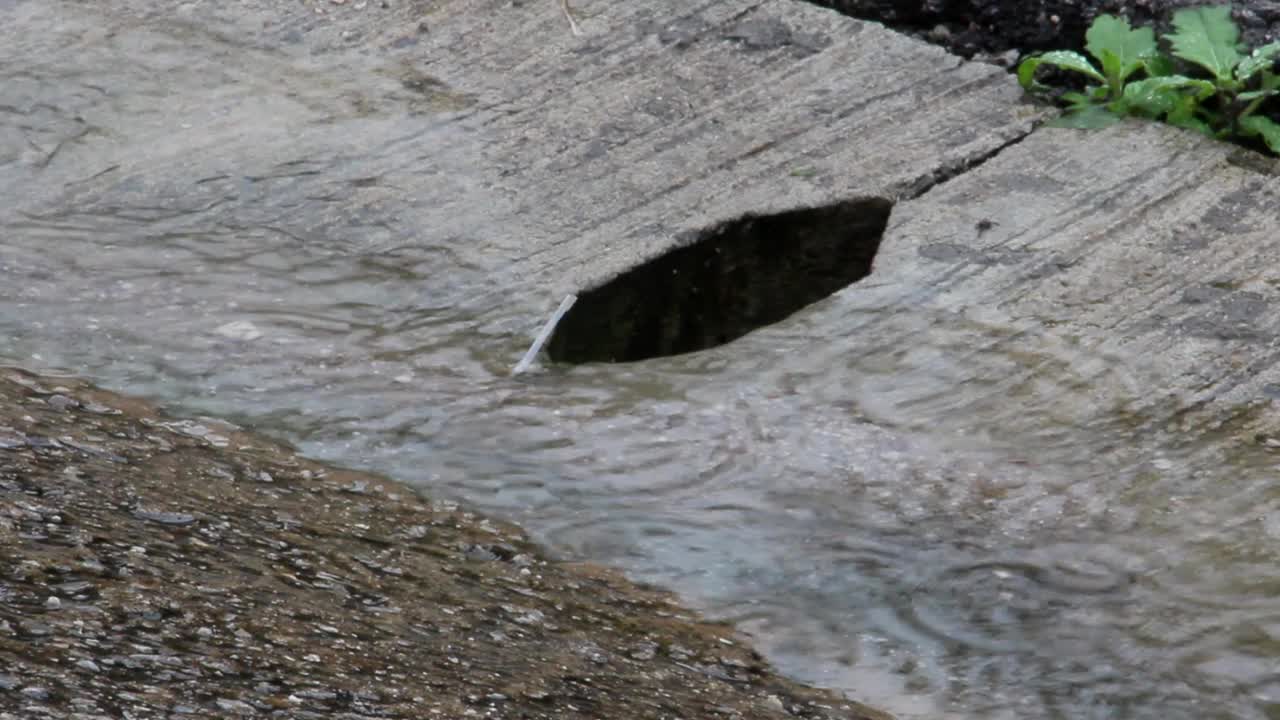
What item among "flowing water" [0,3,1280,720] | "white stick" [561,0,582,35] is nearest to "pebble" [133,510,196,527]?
"flowing water" [0,3,1280,720]

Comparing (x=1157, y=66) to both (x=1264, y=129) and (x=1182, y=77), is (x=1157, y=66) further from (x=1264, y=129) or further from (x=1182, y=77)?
(x=1264, y=129)

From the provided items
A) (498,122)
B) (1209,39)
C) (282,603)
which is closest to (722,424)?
(282,603)

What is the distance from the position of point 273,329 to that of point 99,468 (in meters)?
0.98

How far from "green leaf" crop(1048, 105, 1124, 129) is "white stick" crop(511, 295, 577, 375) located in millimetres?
1411

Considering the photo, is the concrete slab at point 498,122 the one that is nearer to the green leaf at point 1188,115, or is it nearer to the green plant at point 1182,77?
the green plant at point 1182,77

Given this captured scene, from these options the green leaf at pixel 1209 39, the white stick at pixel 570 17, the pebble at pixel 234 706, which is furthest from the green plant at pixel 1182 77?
the pebble at pixel 234 706

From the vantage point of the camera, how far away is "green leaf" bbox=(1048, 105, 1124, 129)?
14.4 ft

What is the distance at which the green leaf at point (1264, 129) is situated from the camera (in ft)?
13.9

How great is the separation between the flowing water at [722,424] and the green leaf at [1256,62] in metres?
1.06

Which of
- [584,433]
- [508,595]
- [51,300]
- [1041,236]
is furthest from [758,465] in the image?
[51,300]

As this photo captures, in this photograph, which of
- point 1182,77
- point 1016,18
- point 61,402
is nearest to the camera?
point 61,402

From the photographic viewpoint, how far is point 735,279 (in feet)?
13.8

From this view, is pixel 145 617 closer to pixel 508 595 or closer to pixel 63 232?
pixel 508 595

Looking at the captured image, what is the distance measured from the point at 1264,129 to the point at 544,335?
190 cm
